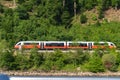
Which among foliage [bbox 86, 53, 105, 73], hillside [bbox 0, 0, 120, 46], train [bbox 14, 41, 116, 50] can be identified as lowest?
foliage [bbox 86, 53, 105, 73]

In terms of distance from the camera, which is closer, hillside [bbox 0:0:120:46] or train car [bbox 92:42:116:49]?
train car [bbox 92:42:116:49]

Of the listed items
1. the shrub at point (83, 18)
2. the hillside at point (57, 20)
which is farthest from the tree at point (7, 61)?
the shrub at point (83, 18)

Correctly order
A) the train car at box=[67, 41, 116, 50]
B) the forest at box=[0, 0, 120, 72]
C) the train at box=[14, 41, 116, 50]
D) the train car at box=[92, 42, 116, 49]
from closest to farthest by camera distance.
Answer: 1. the forest at box=[0, 0, 120, 72]
2. the train car at box=[92, 42, 116, 49]
3. the train car at box=[67, 41, 116, 50]
4. the train at box=[14, 41, 116, 50]

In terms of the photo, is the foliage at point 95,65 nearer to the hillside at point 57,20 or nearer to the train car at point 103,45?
the train car at point 103,45

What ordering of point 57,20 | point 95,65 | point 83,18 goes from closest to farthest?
point 95,65 < point 83,18 < point 57,20

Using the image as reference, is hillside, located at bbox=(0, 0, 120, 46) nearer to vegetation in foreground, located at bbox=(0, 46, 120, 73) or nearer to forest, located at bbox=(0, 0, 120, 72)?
forest, located at bbox=(0, 0, 120, 72)

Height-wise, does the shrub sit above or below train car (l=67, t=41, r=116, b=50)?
above

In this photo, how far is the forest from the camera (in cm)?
4406

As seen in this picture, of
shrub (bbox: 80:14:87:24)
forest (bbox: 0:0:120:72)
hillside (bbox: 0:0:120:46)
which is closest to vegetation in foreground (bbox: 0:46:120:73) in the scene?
forest (bbox: 0:0:120:72)

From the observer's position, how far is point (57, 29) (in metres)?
54.3

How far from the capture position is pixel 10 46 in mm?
49094

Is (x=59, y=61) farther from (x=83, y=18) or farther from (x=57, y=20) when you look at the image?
(x=57, y=20)

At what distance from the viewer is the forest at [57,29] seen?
145 feet

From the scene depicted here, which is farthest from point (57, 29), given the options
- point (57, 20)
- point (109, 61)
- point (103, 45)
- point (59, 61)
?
point (109, 61)
